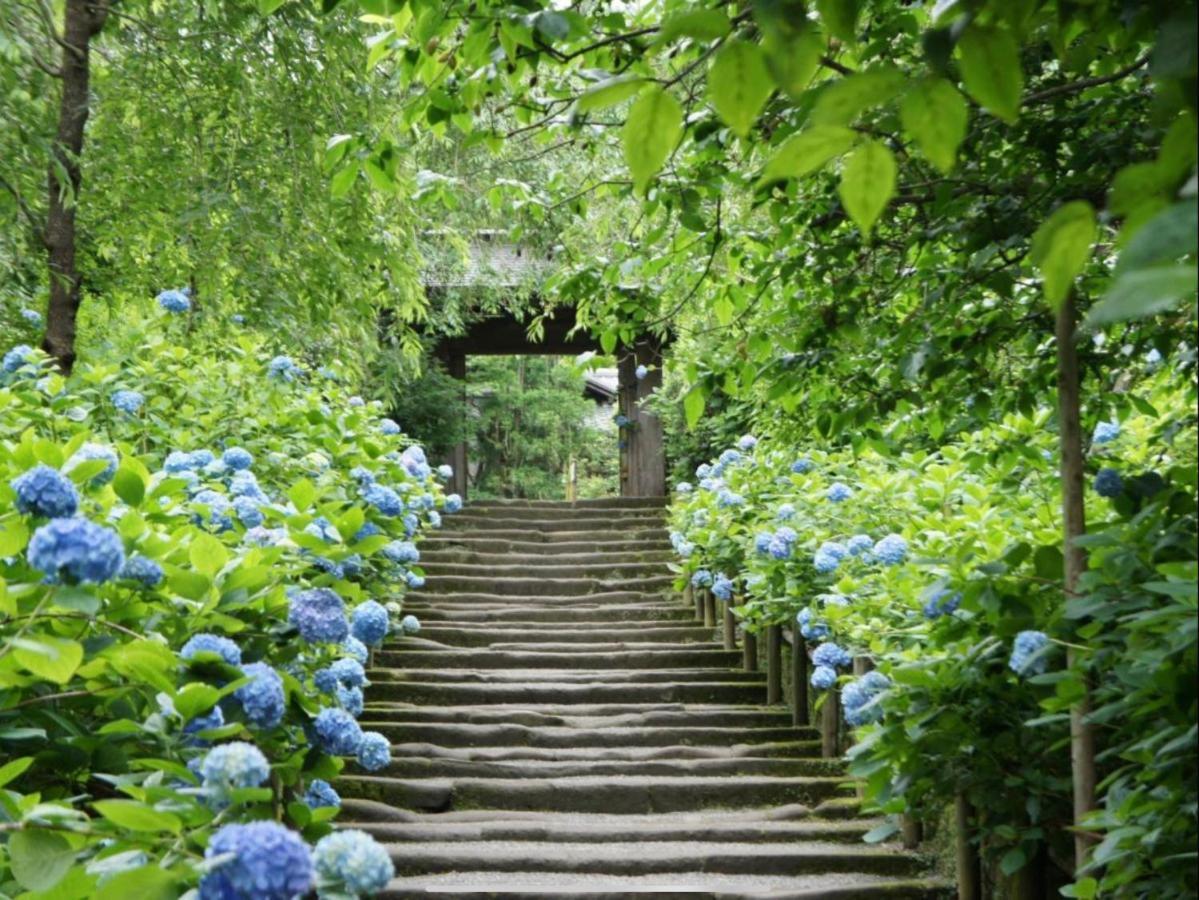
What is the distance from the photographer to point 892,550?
3.71m

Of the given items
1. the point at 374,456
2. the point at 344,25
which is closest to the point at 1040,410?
the point at 374,456

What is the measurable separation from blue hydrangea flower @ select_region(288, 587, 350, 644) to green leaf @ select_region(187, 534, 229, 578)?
15 centimetres

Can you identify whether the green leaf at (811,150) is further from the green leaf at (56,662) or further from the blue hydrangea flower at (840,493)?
the blue hydrangea flower at (840,493)

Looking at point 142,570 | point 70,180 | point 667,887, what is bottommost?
point 667,887

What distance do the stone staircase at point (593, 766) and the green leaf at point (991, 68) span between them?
11.8 ft

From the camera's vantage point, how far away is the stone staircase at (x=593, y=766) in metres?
4.41

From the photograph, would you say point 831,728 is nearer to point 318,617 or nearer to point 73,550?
point 318,617

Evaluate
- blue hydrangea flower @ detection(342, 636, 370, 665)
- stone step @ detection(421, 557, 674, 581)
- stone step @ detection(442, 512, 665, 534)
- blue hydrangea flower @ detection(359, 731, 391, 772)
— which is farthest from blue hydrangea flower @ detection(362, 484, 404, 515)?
stone step @ detection(442, 512, 665, 534)

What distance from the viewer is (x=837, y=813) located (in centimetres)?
503

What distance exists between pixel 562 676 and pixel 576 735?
1053 mm

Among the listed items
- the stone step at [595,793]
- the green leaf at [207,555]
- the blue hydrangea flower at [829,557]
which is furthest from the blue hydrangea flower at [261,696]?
the stone step at [595,793]

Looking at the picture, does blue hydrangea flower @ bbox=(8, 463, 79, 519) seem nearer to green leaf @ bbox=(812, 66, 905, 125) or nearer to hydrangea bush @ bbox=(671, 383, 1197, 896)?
green leaf @ bbox=(812, 66, 905, 125)

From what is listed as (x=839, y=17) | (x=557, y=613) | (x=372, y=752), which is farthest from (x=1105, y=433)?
(x=557, y=613)

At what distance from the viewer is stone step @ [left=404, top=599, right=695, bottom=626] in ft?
27.8
